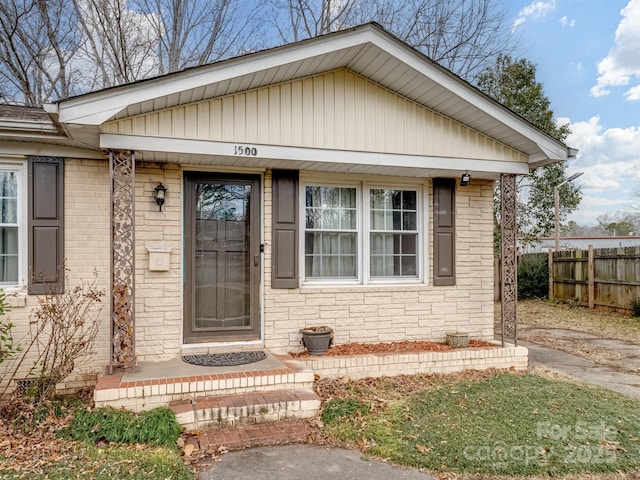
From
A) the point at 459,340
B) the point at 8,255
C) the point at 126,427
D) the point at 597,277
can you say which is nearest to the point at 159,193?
the point at 8,255

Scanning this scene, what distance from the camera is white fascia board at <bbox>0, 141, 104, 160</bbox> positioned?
5.11 meters

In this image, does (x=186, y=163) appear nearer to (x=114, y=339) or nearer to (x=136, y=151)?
(x=136, y=151)

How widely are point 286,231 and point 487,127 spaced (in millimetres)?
3057

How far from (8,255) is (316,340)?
12.4ft

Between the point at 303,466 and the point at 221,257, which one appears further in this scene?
the point at 221,257

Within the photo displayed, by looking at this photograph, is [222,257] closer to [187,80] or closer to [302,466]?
[187,80]

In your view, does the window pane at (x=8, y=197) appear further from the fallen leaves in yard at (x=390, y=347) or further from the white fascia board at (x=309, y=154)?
the fallen leaves in yard at (x=390, y=347)

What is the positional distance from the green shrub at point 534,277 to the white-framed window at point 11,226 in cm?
1418

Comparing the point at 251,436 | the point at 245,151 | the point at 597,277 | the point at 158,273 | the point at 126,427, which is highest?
the point at 245,151

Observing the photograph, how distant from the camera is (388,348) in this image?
20.4 ft

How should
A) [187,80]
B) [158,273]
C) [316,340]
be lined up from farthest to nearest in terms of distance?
[316,340] < [158,273] < [187,80]

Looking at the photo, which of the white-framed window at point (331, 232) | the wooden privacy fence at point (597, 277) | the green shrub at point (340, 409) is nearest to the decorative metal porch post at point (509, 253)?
the white-framed window at point (331, 232)

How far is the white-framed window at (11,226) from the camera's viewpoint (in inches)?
205

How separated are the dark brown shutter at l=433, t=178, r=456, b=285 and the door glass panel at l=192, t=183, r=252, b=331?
2.74m
